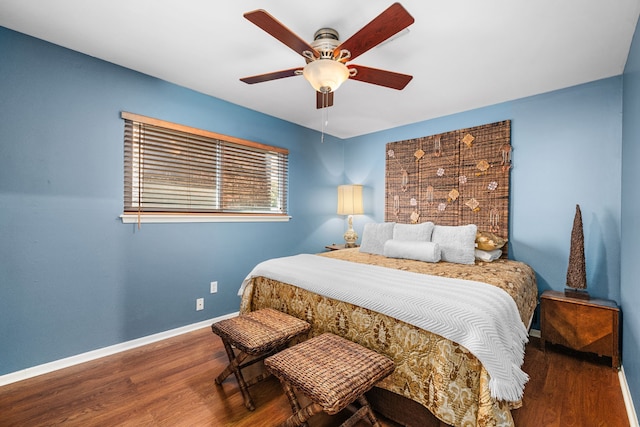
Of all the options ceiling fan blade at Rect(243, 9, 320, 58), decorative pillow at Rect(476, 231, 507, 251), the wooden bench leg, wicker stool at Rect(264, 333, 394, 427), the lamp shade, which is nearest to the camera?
wicker stool at Rect(264, 333, 394, 427)

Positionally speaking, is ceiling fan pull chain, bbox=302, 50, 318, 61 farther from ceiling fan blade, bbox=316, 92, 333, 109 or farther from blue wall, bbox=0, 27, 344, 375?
blue wall, bbox=0, 27, 344, 375

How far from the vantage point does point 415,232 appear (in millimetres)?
3016

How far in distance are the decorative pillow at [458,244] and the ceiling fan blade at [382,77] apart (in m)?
1.53

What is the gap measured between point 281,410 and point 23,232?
2.14 meters

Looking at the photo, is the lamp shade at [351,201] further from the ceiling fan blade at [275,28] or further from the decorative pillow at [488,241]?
the ceiling fan blade at [275,28]

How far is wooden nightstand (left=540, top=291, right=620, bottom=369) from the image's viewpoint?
7.13 feet

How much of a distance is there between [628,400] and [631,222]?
3.67 feet

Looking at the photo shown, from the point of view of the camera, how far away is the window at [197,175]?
2527 millimetres

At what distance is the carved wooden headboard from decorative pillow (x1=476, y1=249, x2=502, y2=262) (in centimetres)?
27

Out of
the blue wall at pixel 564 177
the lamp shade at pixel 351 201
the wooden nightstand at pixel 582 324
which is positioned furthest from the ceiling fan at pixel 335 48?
the wooden nightstand at pixel 582 324

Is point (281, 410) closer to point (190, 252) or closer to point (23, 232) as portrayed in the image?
point (190, 252)

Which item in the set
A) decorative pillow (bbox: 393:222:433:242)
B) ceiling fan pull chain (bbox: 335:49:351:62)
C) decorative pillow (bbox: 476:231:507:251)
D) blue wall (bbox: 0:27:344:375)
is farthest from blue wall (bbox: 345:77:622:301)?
blue wall (bbox: 0:27:344:375)

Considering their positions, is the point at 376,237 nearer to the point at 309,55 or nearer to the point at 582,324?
the point at 582,324

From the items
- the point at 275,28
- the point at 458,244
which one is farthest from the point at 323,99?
the point at 458,244
